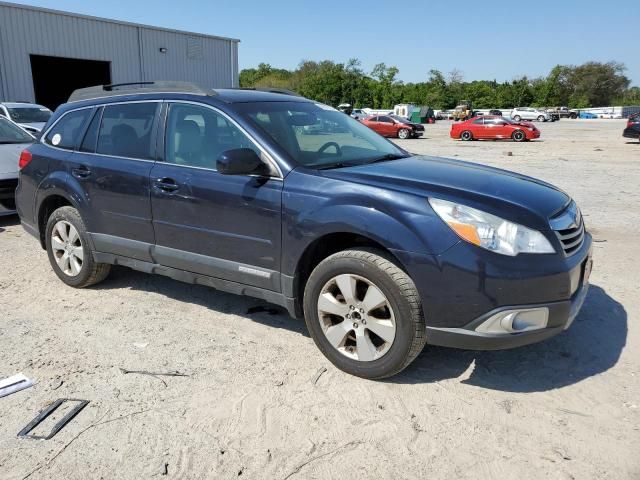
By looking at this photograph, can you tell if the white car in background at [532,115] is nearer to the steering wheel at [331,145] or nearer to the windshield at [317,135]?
the windshield at [317,135]

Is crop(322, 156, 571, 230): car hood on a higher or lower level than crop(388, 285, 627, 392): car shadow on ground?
higher

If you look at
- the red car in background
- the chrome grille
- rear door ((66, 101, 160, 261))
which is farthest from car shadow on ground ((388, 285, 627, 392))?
the red car in background

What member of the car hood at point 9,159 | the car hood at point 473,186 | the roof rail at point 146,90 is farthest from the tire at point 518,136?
the roof rail at point 146,90

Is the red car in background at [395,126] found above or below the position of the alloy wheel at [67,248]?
below

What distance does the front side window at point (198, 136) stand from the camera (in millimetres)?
3891

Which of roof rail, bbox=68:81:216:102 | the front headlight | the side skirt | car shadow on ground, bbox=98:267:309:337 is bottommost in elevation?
car shadow on ground, bbox=98:267:309:337

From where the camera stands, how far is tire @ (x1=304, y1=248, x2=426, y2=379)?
123 inches

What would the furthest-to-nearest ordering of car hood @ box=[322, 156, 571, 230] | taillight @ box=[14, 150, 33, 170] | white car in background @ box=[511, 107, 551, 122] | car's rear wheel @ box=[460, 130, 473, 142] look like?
1. white car in background @ box=[511, 107, 551, 122]
2. car's rear wheel @ box=[460, 130, 473, 142]
3. taillight @ box=[14, 150, 33, 170]
4. car hood @ box=[322, 156, 571, 230]

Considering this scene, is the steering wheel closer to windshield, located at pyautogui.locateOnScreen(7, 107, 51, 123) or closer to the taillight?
the taillight

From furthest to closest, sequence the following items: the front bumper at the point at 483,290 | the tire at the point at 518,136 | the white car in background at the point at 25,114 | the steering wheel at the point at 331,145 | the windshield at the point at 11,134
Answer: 1. the tire at the point at 518,136
2. the white car in background at the point at 25,114
3. the windshield at the point at 11,134
4. the steering wheel at the point at 331,145
5. the front bumper at the point at 483,290

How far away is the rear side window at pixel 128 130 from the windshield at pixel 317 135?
87 centimetres

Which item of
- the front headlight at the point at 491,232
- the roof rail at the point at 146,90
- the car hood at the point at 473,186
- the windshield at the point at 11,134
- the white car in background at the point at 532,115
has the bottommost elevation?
the white car in background at the point at 532,115

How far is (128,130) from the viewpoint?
451 cm

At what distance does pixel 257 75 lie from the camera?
10988 centimetres
